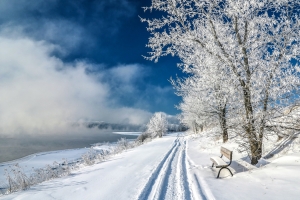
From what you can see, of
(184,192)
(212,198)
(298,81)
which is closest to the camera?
(212,198)

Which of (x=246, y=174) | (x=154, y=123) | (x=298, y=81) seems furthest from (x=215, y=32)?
(x=154, y=123)

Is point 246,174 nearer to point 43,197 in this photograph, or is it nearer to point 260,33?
point 260,33

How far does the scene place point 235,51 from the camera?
281 inches

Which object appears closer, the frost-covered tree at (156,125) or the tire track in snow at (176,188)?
the tire track in snow at (176,188)

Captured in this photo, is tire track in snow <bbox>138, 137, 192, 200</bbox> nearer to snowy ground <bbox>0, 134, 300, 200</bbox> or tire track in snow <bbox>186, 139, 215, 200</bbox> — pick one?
snowy ground <bbox>0, 134, 300, 200</bbox>

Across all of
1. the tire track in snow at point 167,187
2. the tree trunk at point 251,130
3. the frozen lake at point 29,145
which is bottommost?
the frozen lake at point 29,145

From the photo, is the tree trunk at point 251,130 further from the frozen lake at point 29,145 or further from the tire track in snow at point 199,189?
the frozen lake at point 29,145

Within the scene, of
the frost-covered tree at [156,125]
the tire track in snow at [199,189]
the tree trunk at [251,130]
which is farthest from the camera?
the frost-covered tree at [156,125]

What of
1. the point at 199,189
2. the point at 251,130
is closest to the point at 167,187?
the point at 199,189

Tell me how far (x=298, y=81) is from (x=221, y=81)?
2404 mm

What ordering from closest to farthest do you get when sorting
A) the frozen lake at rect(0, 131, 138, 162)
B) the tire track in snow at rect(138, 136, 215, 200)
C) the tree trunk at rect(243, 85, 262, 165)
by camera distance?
1. the tire track in snow at rect(138, 136, 215, 200)
2. the tree trunk at rect(243, 85, 262, 165)
3. the frozen lake at rect(0, 131, 138, 162)

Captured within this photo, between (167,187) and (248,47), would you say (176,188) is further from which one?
(248,47)

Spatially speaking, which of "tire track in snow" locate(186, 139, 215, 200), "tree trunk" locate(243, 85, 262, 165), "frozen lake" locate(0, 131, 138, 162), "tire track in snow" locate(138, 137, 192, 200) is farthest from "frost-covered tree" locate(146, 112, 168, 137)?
"tire track in snow" locate(186, 139, 215, 200)

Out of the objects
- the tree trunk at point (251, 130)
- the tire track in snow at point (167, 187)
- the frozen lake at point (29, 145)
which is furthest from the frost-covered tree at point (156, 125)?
the tree trunk at point (251, 130)
